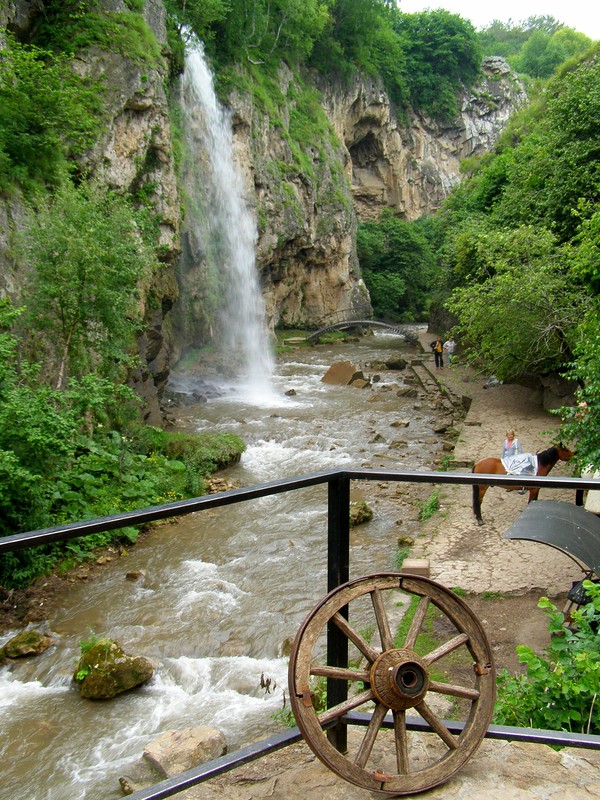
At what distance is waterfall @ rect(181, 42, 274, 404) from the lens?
81.7ft

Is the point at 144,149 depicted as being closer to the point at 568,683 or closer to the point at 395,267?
the point at 568,683

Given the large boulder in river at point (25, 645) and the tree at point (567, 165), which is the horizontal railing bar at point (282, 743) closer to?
the large boulder in river at point (25, 645)

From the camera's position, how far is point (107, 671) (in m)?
6.06

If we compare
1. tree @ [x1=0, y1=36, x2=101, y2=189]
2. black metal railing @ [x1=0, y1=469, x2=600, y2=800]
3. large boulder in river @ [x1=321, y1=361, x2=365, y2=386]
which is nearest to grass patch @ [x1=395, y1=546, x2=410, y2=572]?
black metal railing @ [x1=0, y1=469, x2=600, y2=800]

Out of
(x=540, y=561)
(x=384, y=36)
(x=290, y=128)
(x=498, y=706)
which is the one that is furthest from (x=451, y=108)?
(x=498, y=706)

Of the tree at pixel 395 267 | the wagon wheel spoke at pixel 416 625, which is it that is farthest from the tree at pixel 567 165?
the tree at pixel 395 267

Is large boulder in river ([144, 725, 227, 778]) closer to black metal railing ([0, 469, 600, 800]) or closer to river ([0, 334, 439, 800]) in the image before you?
river ([0, 334, 439, 800])

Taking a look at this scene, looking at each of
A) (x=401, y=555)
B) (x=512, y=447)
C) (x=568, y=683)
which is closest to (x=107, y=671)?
(x=401, y=555)

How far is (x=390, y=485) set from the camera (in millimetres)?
12516

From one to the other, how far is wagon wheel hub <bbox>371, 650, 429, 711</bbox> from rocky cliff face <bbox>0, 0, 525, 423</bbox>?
10.5 m

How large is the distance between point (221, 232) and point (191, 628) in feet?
71.9

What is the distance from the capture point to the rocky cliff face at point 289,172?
1614cm

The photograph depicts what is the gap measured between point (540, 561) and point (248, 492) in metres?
6.40

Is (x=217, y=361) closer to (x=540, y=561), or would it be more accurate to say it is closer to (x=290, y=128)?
(x=290, y=128)
